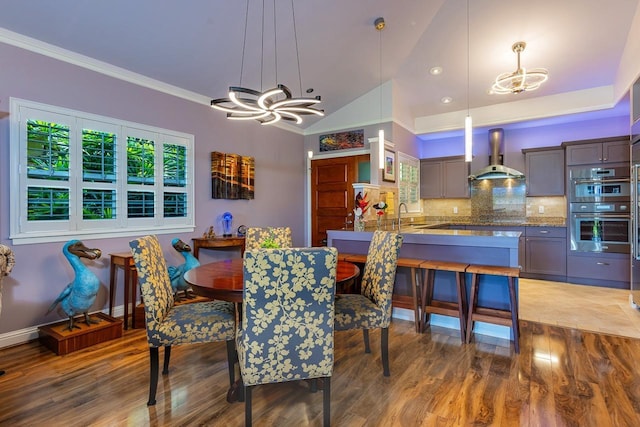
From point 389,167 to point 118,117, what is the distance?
381 cm

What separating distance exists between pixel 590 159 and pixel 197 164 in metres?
5.73

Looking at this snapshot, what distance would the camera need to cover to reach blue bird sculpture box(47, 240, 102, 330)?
295cm

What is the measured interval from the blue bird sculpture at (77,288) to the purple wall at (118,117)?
0.27m

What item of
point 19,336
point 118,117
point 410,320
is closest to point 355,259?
point 410,320

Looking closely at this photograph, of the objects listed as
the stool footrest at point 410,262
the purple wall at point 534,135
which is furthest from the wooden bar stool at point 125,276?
the purple wall at point 534,135

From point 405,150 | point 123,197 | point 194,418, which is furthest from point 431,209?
point 194,418

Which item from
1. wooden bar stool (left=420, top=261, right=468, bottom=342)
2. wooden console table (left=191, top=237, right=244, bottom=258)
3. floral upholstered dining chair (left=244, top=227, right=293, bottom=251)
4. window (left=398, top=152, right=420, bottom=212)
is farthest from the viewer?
window (left=398, top=152, right=420, bottom=212)

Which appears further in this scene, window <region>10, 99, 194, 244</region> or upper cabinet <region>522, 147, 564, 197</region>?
upper cabinet <region>522, 147, 564, 197</region>

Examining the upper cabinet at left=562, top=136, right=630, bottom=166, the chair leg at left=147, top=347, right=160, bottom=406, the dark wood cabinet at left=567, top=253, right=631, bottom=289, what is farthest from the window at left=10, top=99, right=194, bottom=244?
the dark wood cabinet at left=567, top=253, right=631, bottom=289

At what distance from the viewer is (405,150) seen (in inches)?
239

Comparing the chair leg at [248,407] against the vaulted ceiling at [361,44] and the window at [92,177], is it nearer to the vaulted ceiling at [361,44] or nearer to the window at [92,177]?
the window at [92,177]

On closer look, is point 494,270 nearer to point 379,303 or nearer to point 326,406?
point 379,303

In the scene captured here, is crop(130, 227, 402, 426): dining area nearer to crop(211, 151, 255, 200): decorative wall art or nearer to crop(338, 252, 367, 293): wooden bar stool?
crop(338, 252, 367, 293): wooden bar stool

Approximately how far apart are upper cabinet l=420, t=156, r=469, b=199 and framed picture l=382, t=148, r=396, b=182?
1397mm
